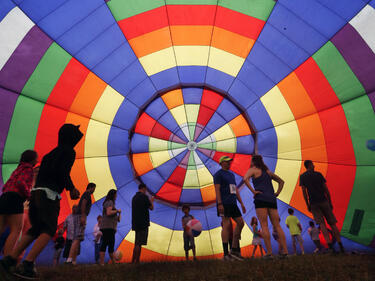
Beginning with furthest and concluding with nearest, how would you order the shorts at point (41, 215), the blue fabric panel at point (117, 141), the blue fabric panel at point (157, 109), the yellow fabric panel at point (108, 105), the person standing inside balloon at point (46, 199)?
the blue fabric panel at point (157, 109) → the blue fabric panel at point (117, 141) → the yellow fabric panel at point (108, 105) → the shorts at point (41, 215) → the person standing inside balloon at point (46, 199)

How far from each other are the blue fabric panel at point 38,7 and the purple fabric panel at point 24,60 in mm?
230

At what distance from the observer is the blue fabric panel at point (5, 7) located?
5.77 m

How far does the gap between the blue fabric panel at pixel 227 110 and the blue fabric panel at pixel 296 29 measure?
2.12 metres

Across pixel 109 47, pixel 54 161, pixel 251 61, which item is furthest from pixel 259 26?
pixel 54 161

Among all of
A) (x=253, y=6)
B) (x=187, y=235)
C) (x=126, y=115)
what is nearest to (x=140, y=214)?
(x=187, y=235)

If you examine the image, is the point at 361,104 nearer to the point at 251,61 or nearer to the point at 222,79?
the point at 251,61

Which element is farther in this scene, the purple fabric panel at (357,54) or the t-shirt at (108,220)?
the purple fabric panel at (357,54)

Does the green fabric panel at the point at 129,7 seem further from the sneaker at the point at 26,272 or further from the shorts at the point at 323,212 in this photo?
the sneaker at the point at 26,272

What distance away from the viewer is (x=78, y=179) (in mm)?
7316

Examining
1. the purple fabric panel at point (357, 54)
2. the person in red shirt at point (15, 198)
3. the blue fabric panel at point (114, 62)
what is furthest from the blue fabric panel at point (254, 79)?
the person in red shirt at point (15, 198)

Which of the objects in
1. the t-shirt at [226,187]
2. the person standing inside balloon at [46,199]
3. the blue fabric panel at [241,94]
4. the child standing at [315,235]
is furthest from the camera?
the blue fabric panel at [241,94]

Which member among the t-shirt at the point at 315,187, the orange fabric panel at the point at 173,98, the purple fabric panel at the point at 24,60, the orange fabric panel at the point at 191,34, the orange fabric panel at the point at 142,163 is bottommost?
the t-shirt at the point at 315,187

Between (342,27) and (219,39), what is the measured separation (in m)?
2.31

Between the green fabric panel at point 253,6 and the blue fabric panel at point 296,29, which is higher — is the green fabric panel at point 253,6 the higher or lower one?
the higher one
